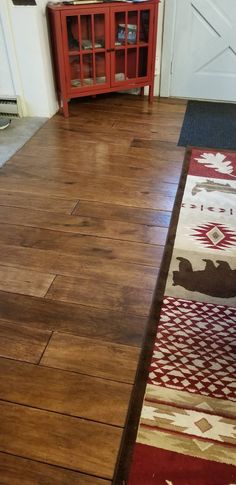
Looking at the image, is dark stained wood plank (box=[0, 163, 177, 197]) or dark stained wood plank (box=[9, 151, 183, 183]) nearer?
dark stained wood plank (box=[0, 163, 177, 197])

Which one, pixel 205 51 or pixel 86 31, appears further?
pixel 205 51

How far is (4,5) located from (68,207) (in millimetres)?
1585

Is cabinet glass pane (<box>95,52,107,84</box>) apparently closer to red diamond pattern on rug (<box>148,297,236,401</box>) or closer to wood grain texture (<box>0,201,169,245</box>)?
wood grain texture (<box>0,201,169,245</box>)

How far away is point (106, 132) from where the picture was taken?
9.13 ft

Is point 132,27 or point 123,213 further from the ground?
point 132,27

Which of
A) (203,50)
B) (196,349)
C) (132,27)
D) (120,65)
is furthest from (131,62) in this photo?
(196,349)

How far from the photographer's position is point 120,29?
2846 millimetres

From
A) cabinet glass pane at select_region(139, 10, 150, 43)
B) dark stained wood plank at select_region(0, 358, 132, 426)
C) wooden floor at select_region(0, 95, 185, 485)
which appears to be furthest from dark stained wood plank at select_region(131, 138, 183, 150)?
dark stained wood plank at select_region(0, 358, 132, 426)

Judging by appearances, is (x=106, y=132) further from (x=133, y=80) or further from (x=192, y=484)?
(x=192, y=484)

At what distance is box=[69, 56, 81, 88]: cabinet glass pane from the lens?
2.82m

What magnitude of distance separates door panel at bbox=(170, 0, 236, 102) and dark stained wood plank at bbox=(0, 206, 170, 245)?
6.35 feet

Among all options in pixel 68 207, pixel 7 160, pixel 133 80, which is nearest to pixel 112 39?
pixel 133 80

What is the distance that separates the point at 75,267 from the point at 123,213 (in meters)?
0.47

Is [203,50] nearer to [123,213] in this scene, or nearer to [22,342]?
[123,213]
